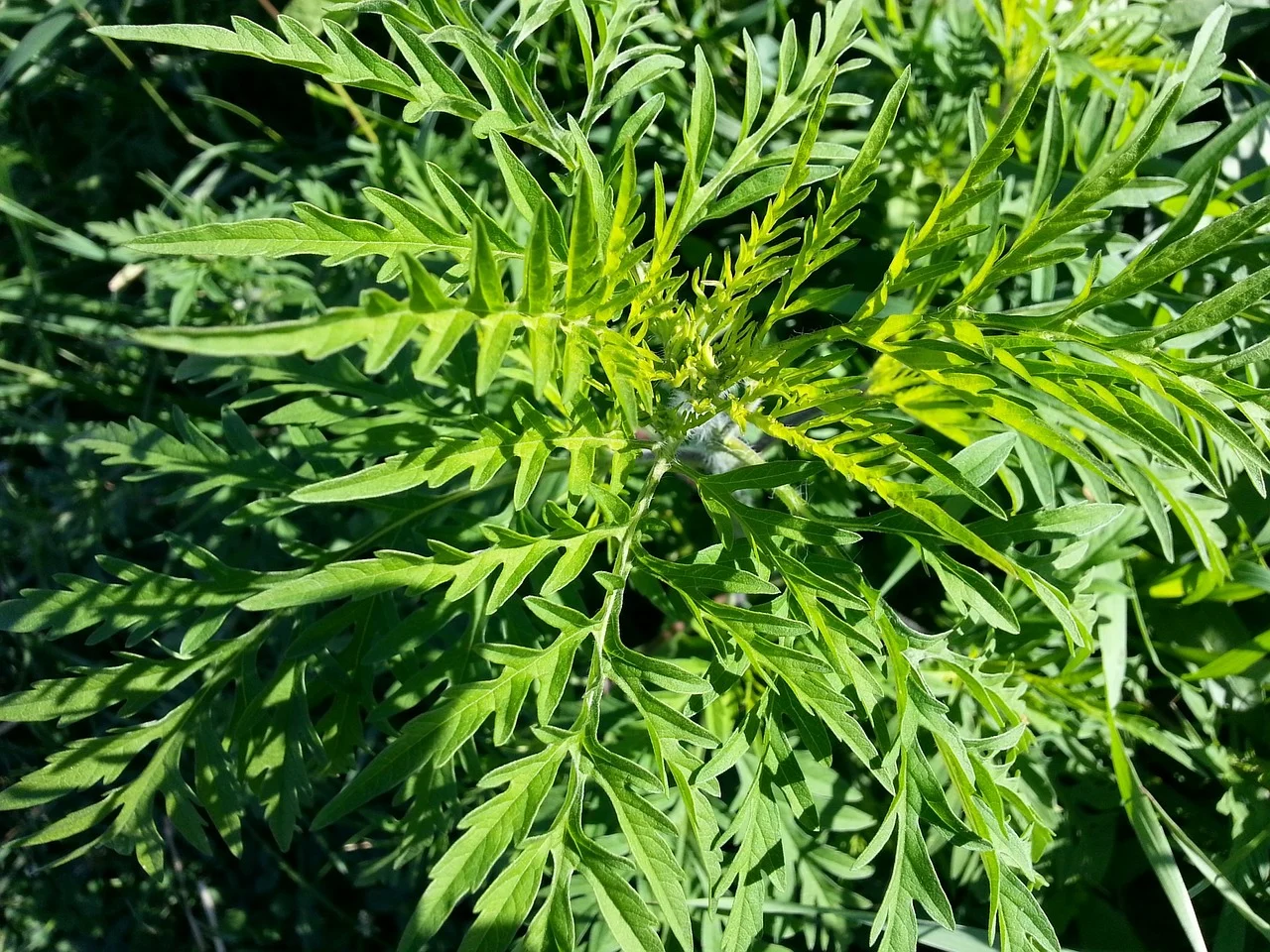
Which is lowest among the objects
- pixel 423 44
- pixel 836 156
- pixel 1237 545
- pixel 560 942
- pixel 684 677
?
pixel 1237 545

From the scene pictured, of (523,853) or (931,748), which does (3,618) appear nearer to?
(523,853)

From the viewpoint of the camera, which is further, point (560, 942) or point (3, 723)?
→ point (3, 723)

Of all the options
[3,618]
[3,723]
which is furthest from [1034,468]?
[3,723]

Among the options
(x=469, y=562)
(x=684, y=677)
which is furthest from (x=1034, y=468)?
(x=469, y=562)

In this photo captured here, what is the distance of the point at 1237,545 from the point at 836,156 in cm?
124

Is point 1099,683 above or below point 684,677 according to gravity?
below

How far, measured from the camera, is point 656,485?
55.9 inches

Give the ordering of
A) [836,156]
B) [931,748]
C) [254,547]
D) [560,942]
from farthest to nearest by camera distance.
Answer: [254,547], [931,748], [836,156], [560,942]

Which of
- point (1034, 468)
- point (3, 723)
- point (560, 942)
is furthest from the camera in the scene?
point (3, 723)

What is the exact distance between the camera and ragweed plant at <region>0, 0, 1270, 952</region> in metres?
1.13

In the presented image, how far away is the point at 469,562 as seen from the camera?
1228 millimetres

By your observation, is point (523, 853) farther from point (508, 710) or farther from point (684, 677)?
point (684, 677)

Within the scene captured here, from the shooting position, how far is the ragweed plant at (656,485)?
44.3 inches

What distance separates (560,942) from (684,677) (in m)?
0.36
